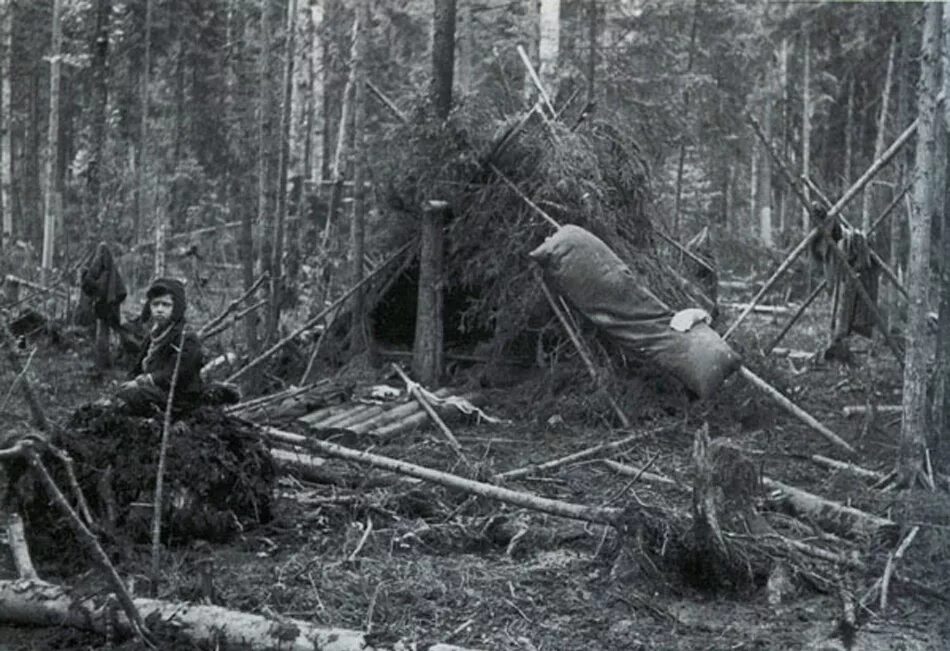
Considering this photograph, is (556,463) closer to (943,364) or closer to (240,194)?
(943,364)

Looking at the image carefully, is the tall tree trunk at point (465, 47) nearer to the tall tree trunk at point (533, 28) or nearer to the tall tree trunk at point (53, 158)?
the tall tree trunk at point (533, 28)

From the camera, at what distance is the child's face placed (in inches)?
280

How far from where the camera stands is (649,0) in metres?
28.0

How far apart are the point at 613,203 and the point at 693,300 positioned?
151 cm

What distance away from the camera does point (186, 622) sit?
17.2ft

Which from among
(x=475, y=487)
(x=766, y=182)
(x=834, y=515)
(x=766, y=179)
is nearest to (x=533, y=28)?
(x=766, y=182)

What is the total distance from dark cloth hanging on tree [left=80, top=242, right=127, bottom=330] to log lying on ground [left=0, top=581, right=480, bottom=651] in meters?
8.58

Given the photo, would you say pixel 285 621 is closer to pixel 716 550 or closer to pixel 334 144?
pixel 716 550

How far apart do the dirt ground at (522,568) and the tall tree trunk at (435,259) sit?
7.87 feet

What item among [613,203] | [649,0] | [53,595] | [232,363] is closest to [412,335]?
[232,363]

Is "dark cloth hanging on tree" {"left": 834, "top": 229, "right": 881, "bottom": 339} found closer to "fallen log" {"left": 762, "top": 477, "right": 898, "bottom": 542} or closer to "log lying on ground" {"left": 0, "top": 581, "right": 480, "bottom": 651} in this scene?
"fallen log" {"left": 762, "top": 477, "right": 898, "bottom": 542}

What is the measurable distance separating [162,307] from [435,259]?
242 inches

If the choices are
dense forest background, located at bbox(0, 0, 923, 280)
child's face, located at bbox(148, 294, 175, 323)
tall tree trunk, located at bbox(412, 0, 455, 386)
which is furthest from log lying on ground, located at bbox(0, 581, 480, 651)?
dense forest background, located at bbox(0, 0, 923, 280)

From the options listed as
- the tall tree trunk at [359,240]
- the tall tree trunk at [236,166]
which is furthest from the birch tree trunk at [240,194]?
the tall tree trunk at [359,240]
